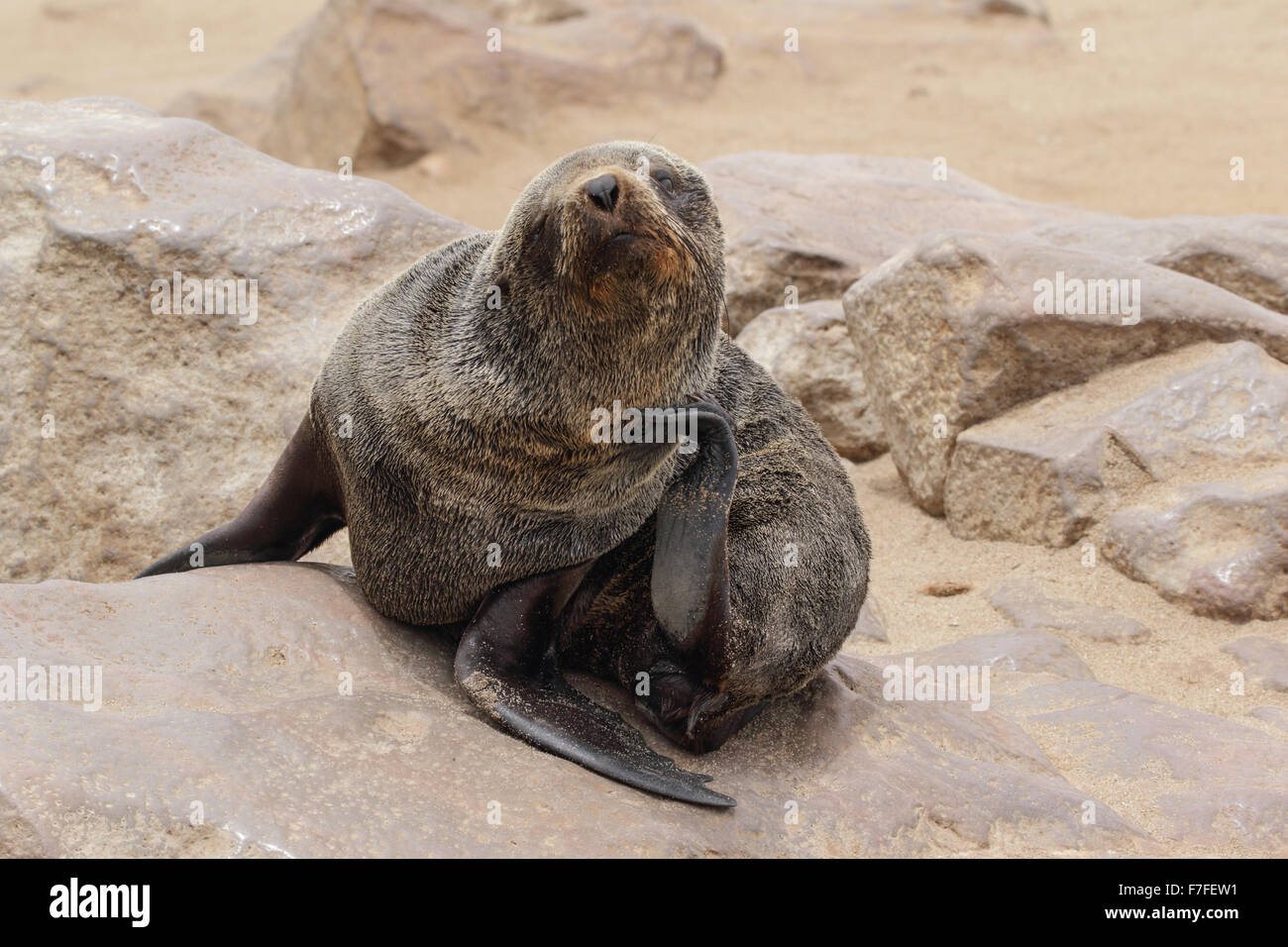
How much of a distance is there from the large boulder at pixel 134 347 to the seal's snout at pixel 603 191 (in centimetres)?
256

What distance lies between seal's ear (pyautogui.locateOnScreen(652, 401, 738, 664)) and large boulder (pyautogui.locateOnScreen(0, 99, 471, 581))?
2296 mm

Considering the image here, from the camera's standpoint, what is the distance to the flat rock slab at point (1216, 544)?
17.6 ft

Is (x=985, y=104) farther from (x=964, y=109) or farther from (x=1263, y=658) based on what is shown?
(x=1263, y=658)

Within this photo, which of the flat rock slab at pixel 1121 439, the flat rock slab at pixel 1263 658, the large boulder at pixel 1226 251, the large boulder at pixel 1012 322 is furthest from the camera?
the large boulder at pixel 1226 251

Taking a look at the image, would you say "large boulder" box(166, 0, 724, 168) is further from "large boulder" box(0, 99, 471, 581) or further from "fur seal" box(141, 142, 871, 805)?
"fur seal" box(141, 142, 871, 805)

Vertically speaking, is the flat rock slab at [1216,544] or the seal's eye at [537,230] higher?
the seal's eye at [537,230]

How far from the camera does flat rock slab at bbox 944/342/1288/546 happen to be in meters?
5.77

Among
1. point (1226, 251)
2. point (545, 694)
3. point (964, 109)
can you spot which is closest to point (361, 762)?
point (545, 694)

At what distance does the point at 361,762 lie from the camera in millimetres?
3213

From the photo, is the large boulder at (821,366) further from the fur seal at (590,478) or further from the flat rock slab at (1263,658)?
the fur seal at (590,478)

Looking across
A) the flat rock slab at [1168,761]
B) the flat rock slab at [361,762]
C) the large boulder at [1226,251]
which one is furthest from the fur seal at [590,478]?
the large boulder at [1226,251]

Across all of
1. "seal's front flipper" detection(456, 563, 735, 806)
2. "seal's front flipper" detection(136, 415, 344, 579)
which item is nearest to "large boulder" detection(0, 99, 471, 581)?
"seal's front flipper" detection(136, 415, 344, 579)

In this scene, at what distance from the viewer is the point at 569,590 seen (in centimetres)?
396

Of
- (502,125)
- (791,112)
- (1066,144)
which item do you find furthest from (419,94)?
(1066,144)
